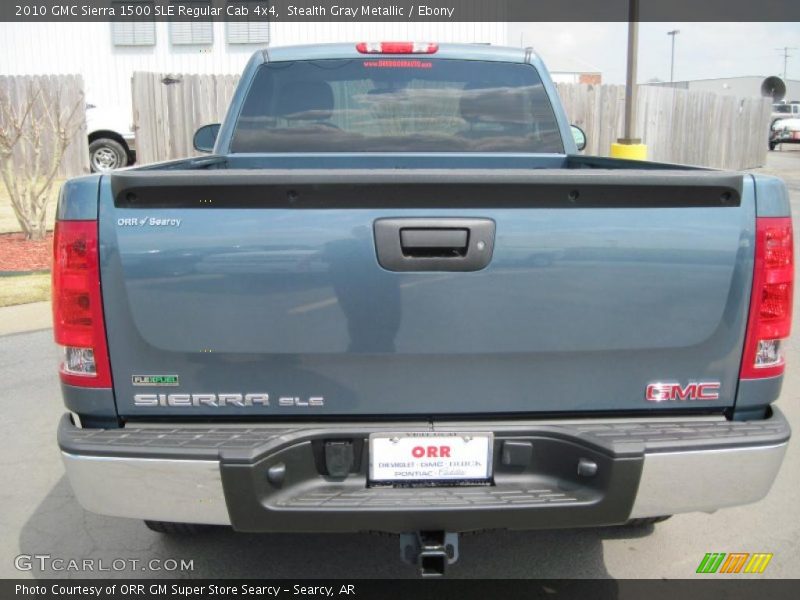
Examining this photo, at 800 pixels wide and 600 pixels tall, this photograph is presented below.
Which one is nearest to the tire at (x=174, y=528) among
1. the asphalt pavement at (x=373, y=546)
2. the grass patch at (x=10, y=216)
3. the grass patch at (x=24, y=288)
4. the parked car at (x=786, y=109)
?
the asphalt pavement at (x=373, y=546)

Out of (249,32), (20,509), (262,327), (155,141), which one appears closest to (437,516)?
(262,327)

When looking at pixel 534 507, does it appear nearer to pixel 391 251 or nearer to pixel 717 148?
pixel 391 251

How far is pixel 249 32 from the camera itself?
2233 centimetres

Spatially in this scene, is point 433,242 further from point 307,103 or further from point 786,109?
point 786,109

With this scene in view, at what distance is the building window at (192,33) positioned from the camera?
72.5 feet

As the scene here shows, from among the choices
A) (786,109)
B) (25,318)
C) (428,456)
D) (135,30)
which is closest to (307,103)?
(428,456)

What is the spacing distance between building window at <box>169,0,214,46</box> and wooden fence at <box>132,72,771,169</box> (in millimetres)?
6660

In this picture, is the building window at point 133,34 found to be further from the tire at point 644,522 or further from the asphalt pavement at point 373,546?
the tire at point 644,522

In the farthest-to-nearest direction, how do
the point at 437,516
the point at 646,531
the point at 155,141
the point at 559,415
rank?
the point at 155,141 → the point at 646,531 → the point at 559,415 → the point at 437,516

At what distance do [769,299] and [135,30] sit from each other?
75.6 feet

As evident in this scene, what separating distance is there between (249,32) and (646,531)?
2149 centimetres

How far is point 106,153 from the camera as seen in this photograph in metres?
18.1

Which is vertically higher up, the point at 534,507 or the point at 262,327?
the point at 262,327

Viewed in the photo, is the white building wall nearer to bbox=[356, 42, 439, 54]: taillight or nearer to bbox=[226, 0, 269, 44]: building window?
bbox=[226, 0, 269, 44]: building window
